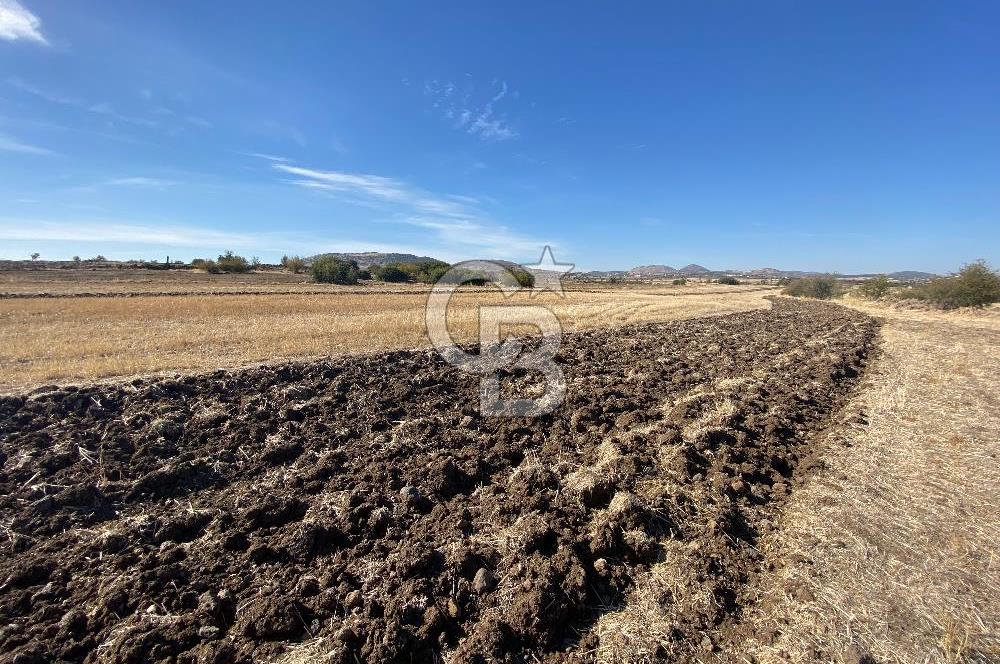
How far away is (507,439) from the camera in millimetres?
6664

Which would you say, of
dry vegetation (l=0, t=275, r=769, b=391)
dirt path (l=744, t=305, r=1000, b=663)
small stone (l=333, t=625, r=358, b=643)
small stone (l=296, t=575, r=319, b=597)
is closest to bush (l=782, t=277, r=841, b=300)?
dry vegetation (l=0, t=275, r=769, b=391)

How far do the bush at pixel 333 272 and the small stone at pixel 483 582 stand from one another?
213ft

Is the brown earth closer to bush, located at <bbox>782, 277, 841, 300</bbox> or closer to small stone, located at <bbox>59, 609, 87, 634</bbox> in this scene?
small stone, located at <bbox>59, 609, 87, 634</bbox>

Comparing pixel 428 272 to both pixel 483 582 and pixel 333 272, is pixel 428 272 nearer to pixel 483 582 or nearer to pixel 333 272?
pixel 333 272

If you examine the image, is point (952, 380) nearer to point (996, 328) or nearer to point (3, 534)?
point (3, 534)

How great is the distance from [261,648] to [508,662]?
1695 millimetres

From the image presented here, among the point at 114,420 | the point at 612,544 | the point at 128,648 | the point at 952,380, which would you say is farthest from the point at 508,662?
the point at 952,380

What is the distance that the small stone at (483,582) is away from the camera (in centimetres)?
359

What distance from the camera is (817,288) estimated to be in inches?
2516

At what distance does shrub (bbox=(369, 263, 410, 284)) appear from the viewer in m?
74.8

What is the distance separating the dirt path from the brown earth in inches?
13.7

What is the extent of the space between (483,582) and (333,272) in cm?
6642

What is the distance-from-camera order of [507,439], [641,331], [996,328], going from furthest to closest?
[996,328] → [641,331] → [507,439]
